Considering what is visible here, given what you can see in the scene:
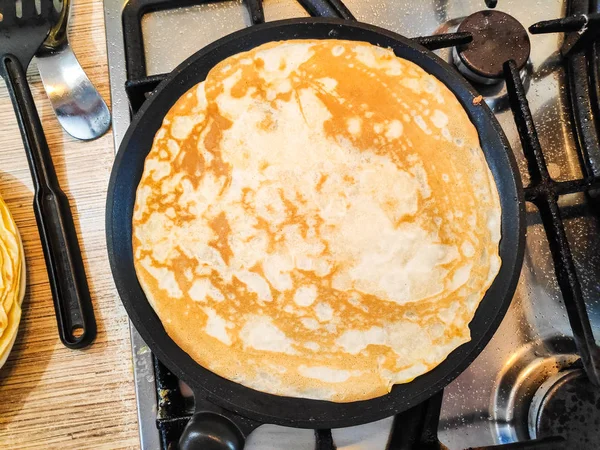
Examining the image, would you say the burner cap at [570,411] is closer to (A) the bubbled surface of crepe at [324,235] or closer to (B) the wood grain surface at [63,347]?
(A) the bubbled surface of crepe at [324,235]

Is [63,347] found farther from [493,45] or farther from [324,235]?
[493,45]

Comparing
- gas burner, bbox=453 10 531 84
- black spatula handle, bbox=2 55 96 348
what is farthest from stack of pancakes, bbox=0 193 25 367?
gas burner, bbox=453 10 531 84

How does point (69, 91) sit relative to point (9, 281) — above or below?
above

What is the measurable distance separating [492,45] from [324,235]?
1.93 ft

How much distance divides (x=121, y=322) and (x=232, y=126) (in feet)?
1.63

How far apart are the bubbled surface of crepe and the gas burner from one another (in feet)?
0.64

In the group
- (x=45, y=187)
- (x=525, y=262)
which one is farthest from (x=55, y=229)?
(x=525, y=262)

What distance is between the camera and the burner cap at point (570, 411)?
94cm

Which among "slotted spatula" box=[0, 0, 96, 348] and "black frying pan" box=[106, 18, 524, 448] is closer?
"black frying pan" box=[106, 18, 524, 448]

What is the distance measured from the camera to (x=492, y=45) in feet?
3.54

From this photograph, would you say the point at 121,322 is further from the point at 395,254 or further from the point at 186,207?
the point at 395,254

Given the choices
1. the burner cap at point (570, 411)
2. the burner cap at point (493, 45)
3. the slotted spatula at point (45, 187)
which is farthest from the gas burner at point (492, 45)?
the slotted spatula at point (45, 187)

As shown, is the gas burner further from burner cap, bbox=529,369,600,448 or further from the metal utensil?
the metal utensil

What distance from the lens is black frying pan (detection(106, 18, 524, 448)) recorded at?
0.86 m
